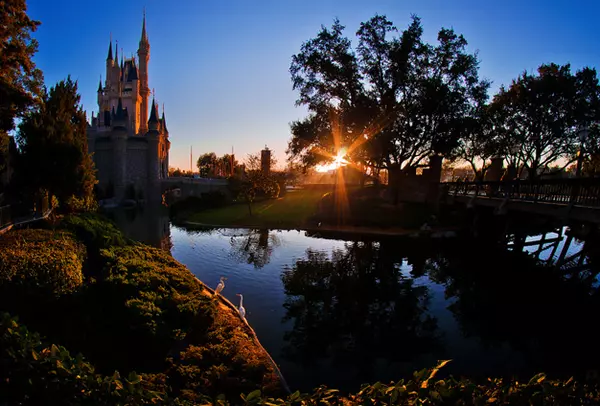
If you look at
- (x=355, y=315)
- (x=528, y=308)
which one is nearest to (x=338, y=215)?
(x=528, y=308)

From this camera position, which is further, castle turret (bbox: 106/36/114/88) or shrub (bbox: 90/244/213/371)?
castle turret (bbox: 106/36/114/88)

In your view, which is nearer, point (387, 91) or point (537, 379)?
point (537, 379)

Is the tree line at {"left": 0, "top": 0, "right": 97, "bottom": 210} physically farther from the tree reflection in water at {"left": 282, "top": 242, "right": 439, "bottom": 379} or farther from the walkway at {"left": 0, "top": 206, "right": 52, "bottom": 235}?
the tree reflection in water at {"left": 282, "top": 242, "right": 439, "bottom": 379}

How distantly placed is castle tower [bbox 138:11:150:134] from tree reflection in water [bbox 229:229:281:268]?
77405mm

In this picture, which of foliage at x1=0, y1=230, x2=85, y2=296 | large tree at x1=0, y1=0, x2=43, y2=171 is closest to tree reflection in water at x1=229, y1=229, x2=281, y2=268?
foliage at x1=0, y1=230, x2=85, y2=296

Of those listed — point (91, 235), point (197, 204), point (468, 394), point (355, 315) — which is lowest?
point (355, 315)

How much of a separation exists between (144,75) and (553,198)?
9765 cm

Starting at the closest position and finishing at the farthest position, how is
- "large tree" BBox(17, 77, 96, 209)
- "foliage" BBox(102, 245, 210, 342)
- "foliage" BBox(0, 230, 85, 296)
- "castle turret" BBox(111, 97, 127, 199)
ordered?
"foliage" BBox(0, 230, 85, 296), "foliage" BBox(102, 245, 210, 342), "large tree" BBox(17, 77, 96, 209), "castle turret" BBox(111, 97, 127, 199)

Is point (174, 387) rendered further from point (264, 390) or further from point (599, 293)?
point (599, 293)

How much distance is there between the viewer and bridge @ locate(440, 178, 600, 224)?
13391 mm

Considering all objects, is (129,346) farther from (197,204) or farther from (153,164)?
(153,164)

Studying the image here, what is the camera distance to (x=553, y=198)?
16875 millimetres

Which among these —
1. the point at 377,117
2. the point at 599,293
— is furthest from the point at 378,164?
the point at 599,293

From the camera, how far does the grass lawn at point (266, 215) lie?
118 feet
